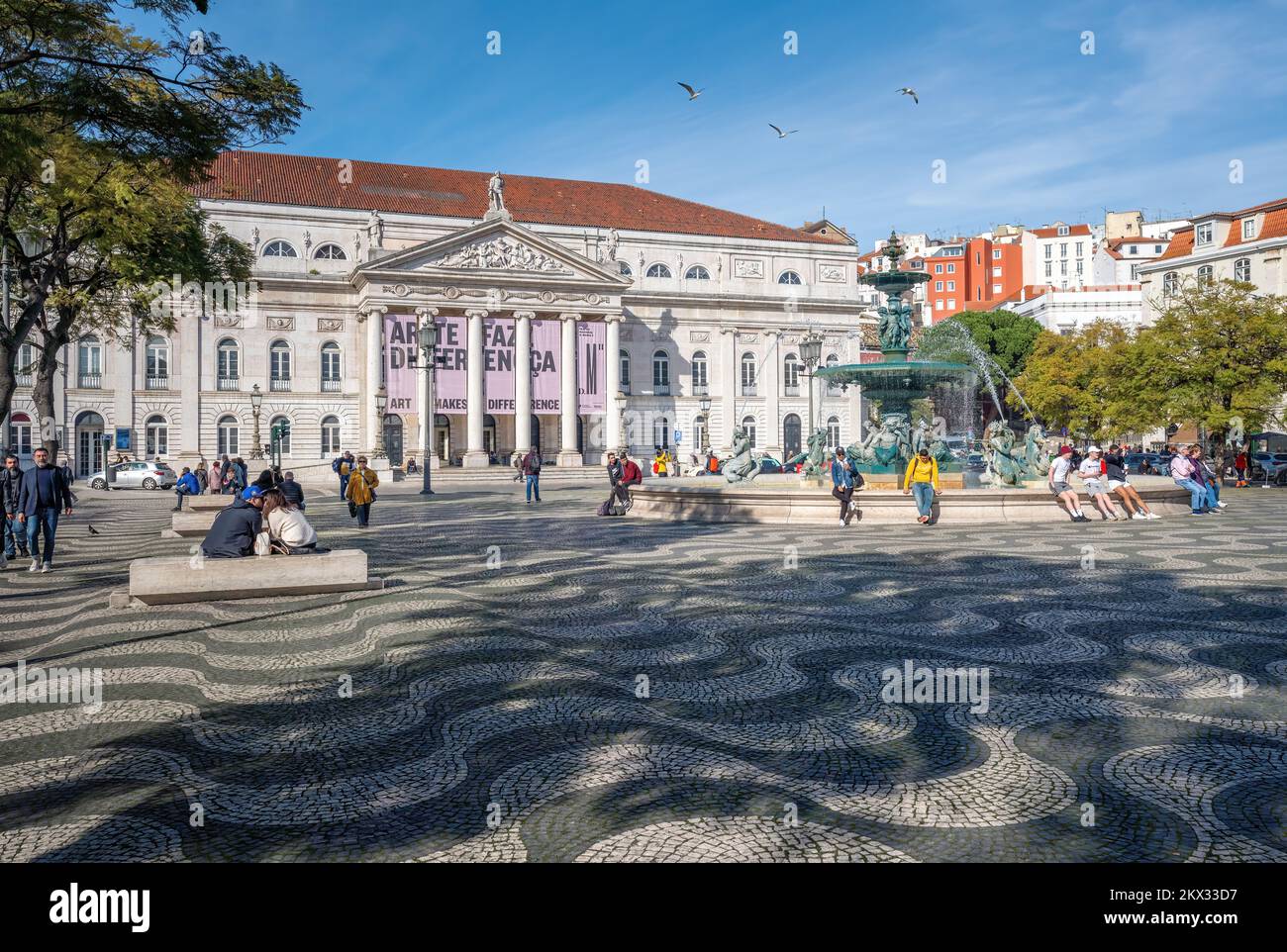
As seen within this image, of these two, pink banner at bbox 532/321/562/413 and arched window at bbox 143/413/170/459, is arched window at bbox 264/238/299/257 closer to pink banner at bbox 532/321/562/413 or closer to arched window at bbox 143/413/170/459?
arched window at bbox 143/413/170/459

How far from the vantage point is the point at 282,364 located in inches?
2029

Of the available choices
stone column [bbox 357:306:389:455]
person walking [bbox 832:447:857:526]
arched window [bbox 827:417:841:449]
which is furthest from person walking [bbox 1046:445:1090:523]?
arched window [bbox 827:417:841:449]

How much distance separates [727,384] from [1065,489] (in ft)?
143

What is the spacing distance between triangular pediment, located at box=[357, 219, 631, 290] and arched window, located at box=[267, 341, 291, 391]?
7602mm

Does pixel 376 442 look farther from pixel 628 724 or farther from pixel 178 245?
pixel 628 724

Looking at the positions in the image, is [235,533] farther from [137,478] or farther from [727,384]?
[727,384]

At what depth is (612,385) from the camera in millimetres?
53938

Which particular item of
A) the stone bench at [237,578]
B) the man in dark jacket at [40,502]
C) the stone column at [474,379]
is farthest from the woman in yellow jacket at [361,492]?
the stone column at [474,379]

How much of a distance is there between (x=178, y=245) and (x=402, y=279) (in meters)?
32.6

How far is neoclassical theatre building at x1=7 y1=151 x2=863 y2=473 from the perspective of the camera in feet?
160

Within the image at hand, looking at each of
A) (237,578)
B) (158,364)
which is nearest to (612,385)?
(158,364)

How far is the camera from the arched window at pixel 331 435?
51625 millimetres

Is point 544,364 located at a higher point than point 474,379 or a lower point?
higher

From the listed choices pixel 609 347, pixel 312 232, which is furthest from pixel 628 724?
pixel 312 232
